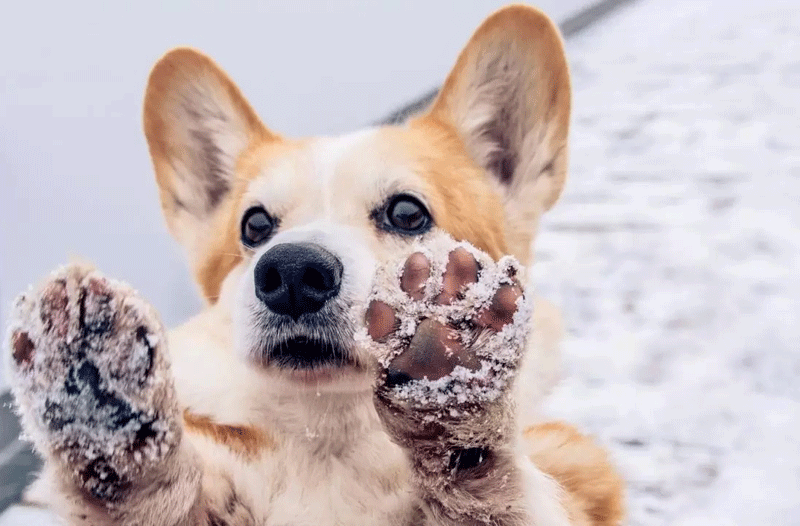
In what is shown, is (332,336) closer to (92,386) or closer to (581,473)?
(92,386)

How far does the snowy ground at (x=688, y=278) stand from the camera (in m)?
1.70

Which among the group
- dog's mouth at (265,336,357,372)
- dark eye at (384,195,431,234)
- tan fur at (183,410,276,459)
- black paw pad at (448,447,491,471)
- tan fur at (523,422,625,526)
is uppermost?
dark eye at (384,195,431,234)

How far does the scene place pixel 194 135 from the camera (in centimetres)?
138

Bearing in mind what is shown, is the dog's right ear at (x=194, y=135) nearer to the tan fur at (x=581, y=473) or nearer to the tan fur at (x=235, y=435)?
the tan fur at (x=235, y=435)

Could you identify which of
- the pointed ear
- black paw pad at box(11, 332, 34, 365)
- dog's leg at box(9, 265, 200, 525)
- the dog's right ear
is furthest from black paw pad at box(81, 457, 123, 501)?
the pointed ear

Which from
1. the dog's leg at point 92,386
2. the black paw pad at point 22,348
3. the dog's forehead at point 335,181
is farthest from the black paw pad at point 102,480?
the dog's forehead at point 335,181

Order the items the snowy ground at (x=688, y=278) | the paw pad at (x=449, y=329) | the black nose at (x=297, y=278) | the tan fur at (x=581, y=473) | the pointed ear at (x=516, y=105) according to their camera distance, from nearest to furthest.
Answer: the paw pad at (x=449, y=329), the black nose at (x=297, y=278), the tan fur at (x=581, y=473), the pointed ear at (x=516, y=105), the snowy ground at (x=688, y=278)

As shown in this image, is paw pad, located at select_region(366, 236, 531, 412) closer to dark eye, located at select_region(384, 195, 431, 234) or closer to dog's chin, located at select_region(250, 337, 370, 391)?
dog's chin, located at select_region(250, 337, 370, 391)

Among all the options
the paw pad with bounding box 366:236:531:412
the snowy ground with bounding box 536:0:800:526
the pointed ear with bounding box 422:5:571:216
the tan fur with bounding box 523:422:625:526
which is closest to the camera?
the paw pad with bounding box 366:236:531:412

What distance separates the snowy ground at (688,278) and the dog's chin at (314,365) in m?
0.90

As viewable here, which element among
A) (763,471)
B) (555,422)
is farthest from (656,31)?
(555,422)

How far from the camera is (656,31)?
18.3 ft

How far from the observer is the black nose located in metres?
0.90

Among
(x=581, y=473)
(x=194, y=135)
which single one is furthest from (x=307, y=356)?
(x=194, y=135)
